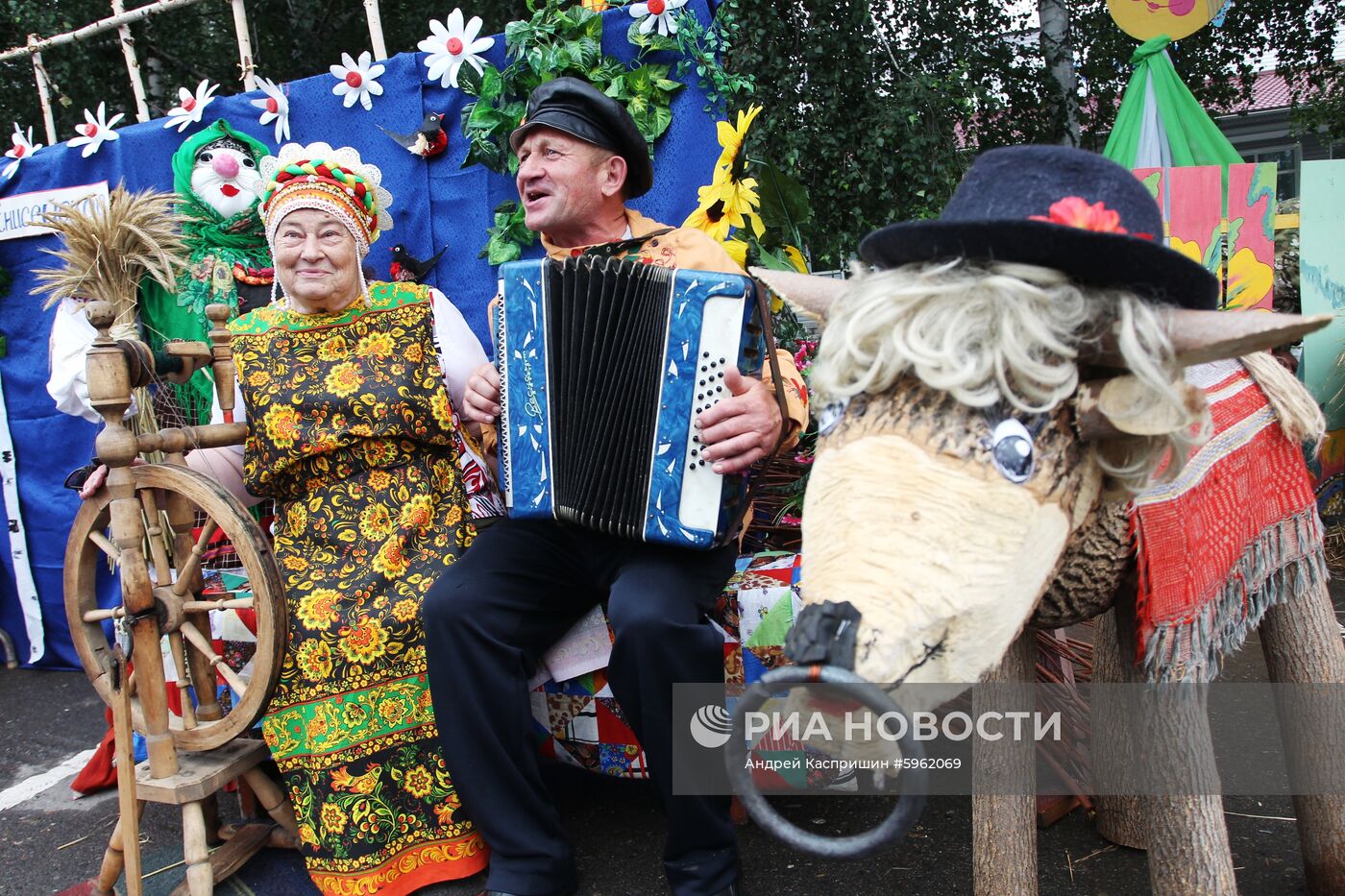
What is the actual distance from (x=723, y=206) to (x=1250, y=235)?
2587 millimetres

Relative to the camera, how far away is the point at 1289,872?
2.17 metres

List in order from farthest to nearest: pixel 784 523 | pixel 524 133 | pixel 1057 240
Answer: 1. pixel 784 523
2. pixel 524 133
3. pixel 1057 240

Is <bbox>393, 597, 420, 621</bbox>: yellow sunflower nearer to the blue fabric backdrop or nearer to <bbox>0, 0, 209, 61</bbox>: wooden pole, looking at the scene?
the blue fabric backdrop

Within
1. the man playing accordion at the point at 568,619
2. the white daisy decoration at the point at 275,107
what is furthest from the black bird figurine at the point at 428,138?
the man playing accordion at the point at 568,619

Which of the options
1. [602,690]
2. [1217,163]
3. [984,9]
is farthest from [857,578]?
[984,9]

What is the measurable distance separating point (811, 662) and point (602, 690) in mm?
1492

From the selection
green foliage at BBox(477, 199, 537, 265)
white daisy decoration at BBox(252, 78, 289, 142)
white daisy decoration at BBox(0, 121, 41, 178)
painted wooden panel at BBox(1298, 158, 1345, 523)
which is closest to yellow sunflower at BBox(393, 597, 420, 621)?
green foliage at BBox(477, 199, 537, 265)

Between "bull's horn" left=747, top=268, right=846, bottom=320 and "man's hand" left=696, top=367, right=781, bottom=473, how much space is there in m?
0.56

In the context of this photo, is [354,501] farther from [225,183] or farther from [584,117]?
[225,183]

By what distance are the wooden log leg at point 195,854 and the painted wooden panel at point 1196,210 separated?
13.9 ft

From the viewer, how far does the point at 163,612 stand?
2.26m

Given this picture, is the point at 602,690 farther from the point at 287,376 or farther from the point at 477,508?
the point at 287,376

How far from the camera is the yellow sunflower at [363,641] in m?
2.32

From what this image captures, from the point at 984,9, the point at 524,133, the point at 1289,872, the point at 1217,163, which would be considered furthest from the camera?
the point at 984,9
